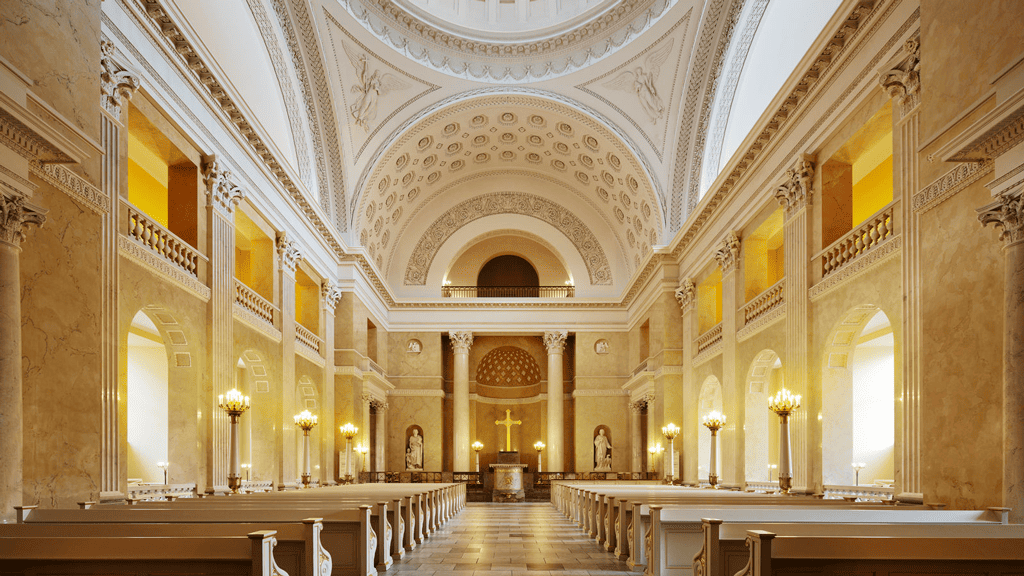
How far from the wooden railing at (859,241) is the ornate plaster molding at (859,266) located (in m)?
0.10

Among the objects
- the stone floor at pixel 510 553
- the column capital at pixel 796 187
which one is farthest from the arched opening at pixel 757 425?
the stone floor at pixel 510 553

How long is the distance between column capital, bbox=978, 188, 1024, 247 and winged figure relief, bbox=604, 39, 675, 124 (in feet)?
56.2

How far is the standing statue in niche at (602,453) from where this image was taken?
113 feet

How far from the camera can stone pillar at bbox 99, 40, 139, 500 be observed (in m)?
11.5

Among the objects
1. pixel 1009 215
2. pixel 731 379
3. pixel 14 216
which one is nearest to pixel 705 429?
pixel 731 379

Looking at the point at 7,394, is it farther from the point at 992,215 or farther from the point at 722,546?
the point at 992,215

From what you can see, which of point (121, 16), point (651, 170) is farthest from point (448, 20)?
point (121, 16)

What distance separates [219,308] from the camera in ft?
53.7

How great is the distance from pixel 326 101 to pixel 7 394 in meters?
18.0

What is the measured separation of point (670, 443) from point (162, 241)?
1614cm

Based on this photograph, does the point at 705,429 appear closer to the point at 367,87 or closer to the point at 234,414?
the point at 367,87

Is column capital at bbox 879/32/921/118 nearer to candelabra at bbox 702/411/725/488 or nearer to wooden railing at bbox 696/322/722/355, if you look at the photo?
candelabra at bbox 702/411/725/488

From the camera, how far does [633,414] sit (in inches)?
1320

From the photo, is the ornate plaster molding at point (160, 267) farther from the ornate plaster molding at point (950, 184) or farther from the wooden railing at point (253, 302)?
the ornate plaster molding at point (950, 184)
